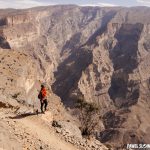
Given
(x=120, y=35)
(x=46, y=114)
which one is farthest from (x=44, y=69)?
(x=46, y=114)

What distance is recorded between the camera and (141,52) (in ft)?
493

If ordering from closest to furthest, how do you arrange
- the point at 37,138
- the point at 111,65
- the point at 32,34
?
the point at 37,138
the point at 111,65
the point at 32,34

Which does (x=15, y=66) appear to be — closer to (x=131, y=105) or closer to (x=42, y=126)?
(x=42, y=126)

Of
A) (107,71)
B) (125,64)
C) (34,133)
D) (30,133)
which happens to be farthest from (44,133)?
(125,64)

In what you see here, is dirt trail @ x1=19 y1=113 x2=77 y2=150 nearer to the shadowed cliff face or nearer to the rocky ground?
the rocky ground

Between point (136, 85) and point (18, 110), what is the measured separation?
102m

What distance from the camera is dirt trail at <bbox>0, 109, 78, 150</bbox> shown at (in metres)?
15.9

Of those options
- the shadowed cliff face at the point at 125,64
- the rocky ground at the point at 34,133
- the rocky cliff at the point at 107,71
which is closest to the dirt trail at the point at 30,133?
the rocky ground at the point at 34,133

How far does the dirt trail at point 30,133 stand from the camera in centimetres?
1591

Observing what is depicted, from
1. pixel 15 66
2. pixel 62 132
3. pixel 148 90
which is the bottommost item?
pixel 148 90

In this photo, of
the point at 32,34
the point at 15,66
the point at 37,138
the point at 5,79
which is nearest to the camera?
the point at 37,138

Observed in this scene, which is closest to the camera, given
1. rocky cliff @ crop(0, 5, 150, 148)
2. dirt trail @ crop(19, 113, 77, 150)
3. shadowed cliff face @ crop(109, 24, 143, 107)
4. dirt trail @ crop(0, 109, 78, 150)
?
dirt trail @ crop(0, 109, 78, 150)

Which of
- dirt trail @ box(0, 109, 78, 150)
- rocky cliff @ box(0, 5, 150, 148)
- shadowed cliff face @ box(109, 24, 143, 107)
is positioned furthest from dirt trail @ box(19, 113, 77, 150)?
shadowed cliff face @ box(109, 24, 143, 107)

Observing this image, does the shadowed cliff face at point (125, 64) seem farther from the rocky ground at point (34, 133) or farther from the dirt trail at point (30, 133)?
the dirt trail at point (30, 133)
